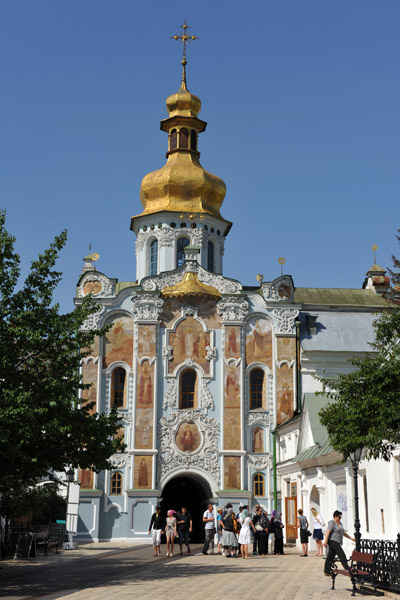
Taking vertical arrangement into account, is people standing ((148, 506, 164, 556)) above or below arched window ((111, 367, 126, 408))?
below

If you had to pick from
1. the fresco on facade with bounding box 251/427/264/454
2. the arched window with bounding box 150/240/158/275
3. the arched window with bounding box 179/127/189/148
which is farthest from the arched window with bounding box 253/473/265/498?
the arched window with bounding box 179/127/189/148

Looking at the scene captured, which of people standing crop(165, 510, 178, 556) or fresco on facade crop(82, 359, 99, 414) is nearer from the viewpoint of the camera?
people standing crop(165, 510, 178, 556)

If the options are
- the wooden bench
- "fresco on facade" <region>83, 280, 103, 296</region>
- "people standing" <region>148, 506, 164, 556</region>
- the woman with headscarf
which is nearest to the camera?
the wooden bench

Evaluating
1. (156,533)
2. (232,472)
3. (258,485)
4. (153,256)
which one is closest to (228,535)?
(156,533)

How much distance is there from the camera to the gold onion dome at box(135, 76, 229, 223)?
41812 mm

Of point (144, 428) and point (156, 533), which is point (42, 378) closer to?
point (156, 533)

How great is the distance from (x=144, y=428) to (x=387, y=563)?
888 inches

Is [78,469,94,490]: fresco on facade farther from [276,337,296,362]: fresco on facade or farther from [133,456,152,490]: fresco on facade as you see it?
[276,337,296,362]: fresco on facade

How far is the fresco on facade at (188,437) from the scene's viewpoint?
117 ft

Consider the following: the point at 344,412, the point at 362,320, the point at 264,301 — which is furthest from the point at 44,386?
the point at 362,320

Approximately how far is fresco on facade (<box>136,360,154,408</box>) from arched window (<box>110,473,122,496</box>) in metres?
3.36

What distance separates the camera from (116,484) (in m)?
35.2

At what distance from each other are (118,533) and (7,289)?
1973 centimetres

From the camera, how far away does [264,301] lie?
37.6 m
